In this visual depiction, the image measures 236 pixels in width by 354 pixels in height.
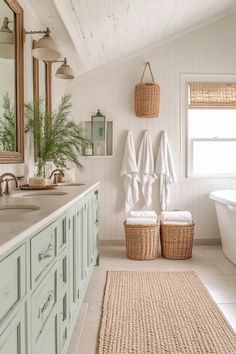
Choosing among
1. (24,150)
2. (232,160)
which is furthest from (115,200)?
(24,150)

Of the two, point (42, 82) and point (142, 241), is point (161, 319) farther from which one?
point (42, 82)

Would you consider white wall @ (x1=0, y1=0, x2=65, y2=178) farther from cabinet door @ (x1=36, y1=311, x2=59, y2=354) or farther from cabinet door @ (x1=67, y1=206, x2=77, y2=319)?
cabinet door @ (x1=36, y1=311, x2=59, y2=354)

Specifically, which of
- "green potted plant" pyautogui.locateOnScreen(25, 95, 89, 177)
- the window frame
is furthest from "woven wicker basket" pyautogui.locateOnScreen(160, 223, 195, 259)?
"green potted plant" pyautogui.locateOnScreen(25, 95, 89, 177)

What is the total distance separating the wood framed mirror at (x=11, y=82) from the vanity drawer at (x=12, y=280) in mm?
1298

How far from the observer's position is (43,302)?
137cm

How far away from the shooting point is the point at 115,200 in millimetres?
4707

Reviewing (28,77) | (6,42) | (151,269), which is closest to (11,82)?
(6,42)

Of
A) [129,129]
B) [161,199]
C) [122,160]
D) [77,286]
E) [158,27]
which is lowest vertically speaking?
[77,286]

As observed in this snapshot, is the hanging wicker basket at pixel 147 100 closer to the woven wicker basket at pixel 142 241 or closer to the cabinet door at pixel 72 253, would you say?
the woven wicker basket at pixel 142 241

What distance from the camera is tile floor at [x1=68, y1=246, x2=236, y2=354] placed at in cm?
234

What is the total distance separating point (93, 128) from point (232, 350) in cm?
321

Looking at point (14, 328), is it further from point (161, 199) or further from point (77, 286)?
point (161, 199)

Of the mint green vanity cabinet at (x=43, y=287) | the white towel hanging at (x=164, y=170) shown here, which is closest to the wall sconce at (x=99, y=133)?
the white towel hanging at (x=164, y=170)

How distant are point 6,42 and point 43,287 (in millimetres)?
1717
